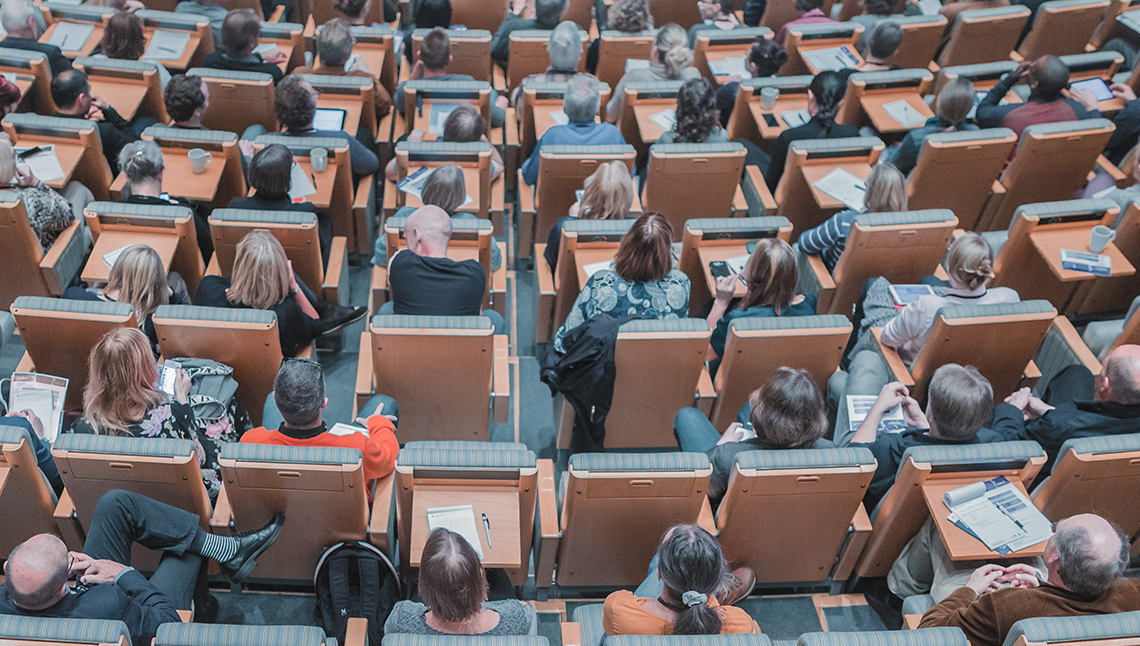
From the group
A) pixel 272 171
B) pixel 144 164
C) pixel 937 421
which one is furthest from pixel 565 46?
pixel 937 421

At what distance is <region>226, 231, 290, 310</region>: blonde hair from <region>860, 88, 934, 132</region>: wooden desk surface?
3.64 meters

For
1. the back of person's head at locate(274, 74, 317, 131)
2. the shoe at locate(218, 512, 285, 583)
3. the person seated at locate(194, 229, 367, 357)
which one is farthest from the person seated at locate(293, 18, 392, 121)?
the shoe at locate(218, 512, 285, 583)

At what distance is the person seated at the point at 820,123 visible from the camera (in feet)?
17.6

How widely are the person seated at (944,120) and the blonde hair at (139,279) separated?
12.8ft

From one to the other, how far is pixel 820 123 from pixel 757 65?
3.12 feet

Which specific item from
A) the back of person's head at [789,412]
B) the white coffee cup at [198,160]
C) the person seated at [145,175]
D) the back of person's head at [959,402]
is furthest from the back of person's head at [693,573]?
the white coffee cup at [198,160]

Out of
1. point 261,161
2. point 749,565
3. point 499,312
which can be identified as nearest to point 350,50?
point 261,161

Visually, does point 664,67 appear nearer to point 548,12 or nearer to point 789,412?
point 548,12

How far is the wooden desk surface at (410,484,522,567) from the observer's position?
3.05 metres

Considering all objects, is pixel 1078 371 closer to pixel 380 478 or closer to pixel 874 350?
pixel 874 350

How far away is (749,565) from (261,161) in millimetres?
2979

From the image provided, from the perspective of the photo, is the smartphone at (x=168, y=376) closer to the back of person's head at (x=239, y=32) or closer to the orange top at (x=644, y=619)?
the orange top at (x=644, y=619)

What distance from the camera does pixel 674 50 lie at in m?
5.99

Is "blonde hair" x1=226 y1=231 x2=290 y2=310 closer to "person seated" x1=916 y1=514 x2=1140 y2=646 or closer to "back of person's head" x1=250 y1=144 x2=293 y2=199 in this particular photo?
"back of person's head" x1=250 y1=144 x2=293 y2=199
